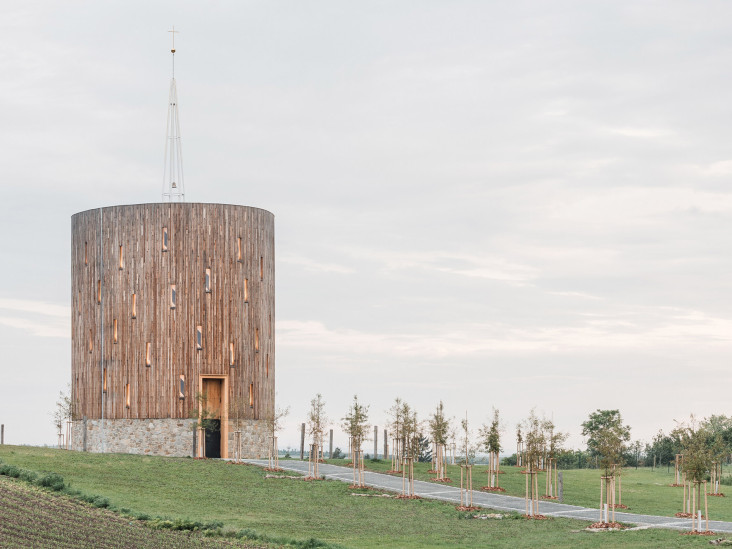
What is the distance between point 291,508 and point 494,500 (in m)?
7.98

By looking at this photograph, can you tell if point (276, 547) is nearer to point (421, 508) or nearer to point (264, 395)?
point (421, 508)

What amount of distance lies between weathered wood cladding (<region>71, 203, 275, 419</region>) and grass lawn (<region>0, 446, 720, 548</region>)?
5954 mm

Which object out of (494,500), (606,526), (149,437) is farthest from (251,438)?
(606,526)

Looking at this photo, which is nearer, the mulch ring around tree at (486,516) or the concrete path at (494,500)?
the concrete path at (494,500)

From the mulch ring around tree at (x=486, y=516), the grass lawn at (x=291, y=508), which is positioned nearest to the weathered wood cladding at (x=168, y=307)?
the grass lawn at (x=291, y=508)

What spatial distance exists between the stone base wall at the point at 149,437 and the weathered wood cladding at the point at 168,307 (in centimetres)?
44

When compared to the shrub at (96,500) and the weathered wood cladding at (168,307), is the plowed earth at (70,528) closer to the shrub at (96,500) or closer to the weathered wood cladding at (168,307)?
the shrub at (96,500)

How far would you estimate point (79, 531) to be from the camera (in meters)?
21.5

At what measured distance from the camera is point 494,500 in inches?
1352

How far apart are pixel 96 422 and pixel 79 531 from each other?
25.9 meters

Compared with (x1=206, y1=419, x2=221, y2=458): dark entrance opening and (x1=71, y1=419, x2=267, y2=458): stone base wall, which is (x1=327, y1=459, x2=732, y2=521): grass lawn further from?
(x1=206, y1=419, x2=221, y2=458): dark entrance opening

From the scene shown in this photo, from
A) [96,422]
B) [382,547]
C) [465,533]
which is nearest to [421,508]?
[465,533]

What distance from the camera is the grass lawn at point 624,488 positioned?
34013 mm

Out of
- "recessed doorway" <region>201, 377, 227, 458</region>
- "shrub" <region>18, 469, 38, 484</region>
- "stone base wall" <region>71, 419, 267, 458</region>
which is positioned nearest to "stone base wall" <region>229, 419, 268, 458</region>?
"stone base wall" <region>71, 419, 267, 458</region>
